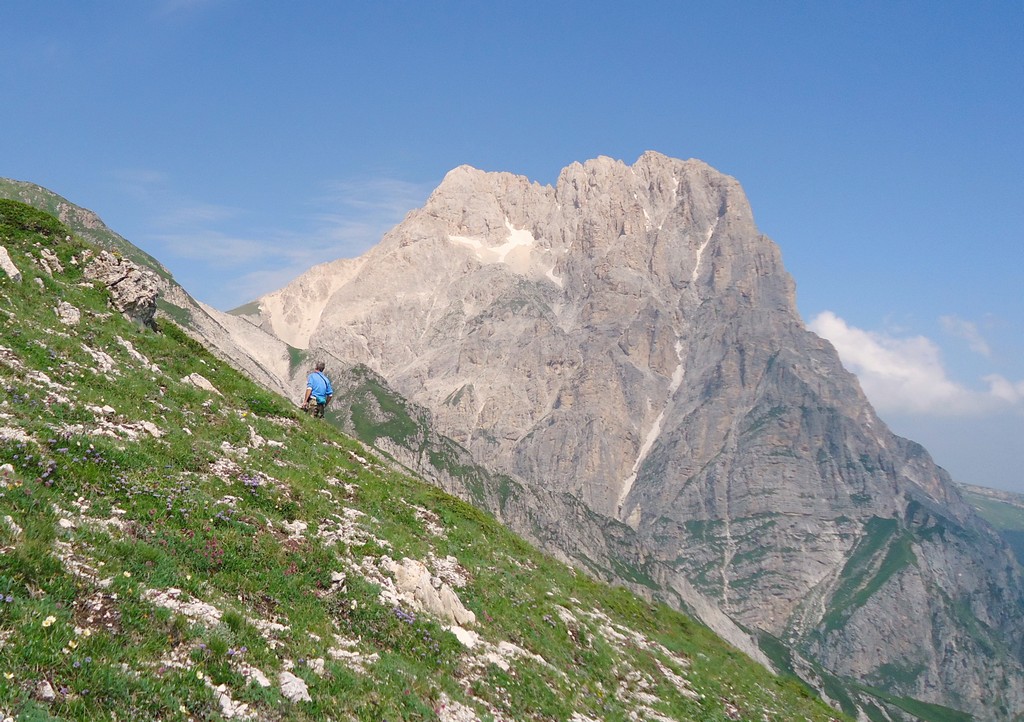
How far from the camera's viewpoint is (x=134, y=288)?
32594 mm

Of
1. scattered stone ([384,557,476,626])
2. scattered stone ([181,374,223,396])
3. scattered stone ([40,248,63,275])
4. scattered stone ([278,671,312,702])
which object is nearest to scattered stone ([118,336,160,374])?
scattered stone ([181,374,223,396])

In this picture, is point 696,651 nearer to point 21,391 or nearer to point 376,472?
point 376,472

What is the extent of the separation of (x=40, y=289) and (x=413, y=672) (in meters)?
22.8

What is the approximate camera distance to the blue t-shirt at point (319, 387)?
32656 millimetres

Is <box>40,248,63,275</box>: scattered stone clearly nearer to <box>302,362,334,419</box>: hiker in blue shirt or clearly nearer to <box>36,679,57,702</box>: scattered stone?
<box>302,362,334,419</box>: hiker in blue shirt

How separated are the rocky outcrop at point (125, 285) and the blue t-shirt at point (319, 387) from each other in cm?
859

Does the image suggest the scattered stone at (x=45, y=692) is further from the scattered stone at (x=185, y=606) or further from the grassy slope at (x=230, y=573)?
the scattered stone at (x=185, y=606)

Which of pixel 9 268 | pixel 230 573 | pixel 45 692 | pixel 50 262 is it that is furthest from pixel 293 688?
pixel 50 262

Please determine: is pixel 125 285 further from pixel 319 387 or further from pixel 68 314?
pixel 319 387

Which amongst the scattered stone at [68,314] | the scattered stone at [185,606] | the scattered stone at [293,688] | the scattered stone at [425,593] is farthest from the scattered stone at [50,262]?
Result: the scattered stone at [293,688]

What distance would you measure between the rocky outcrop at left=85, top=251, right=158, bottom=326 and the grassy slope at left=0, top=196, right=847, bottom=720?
106 cm

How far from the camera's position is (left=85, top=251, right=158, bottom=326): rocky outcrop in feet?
104

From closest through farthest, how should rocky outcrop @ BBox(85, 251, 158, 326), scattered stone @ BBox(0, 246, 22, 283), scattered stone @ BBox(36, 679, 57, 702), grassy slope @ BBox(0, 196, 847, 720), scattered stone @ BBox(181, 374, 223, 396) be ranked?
scattered stone @ BBox(36, 679, 57, 702), grassy slope @ BBox(0, 196, 847, 720), scattered stone @ BBox(0, 246, 22, 283), scattered stone @ BBox(181, 374, 223, 396), rocky outcrop @ BBox(85, 251, 158, 326)

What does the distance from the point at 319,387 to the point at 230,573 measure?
1847cm
